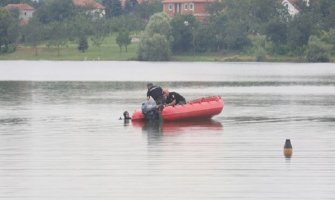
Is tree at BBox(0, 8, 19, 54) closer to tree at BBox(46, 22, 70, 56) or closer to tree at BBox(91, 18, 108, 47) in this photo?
tree at BBox(46, 22, 70, 56)

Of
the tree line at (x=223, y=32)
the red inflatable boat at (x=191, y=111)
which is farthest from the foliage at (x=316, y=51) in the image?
the red inflatable boat at (x=191, y=111)

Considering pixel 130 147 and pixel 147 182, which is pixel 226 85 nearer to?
pixel 130 147

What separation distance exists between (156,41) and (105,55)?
12.3 meters

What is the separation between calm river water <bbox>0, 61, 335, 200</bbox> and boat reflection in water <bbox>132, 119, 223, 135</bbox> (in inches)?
1.5

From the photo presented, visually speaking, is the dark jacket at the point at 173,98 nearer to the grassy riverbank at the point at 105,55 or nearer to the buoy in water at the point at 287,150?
the buoy in water at the point at 287,150

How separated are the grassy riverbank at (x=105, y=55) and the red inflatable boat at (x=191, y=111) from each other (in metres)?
109

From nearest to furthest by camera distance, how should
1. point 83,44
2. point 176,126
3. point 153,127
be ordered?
1. point 153,127
2. point 176,126
3. point 83,44

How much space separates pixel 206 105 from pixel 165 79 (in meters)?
52.1

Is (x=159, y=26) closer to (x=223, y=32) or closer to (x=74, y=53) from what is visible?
(x=223, y=32)

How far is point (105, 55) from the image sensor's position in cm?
16700

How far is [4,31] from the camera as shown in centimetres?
17512

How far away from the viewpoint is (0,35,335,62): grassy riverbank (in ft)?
531

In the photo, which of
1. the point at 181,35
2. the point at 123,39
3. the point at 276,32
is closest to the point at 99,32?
the point at 123,39

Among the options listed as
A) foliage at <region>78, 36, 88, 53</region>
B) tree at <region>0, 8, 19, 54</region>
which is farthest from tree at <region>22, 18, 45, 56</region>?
foliage at <region>78, 36, 88, 53</region>
